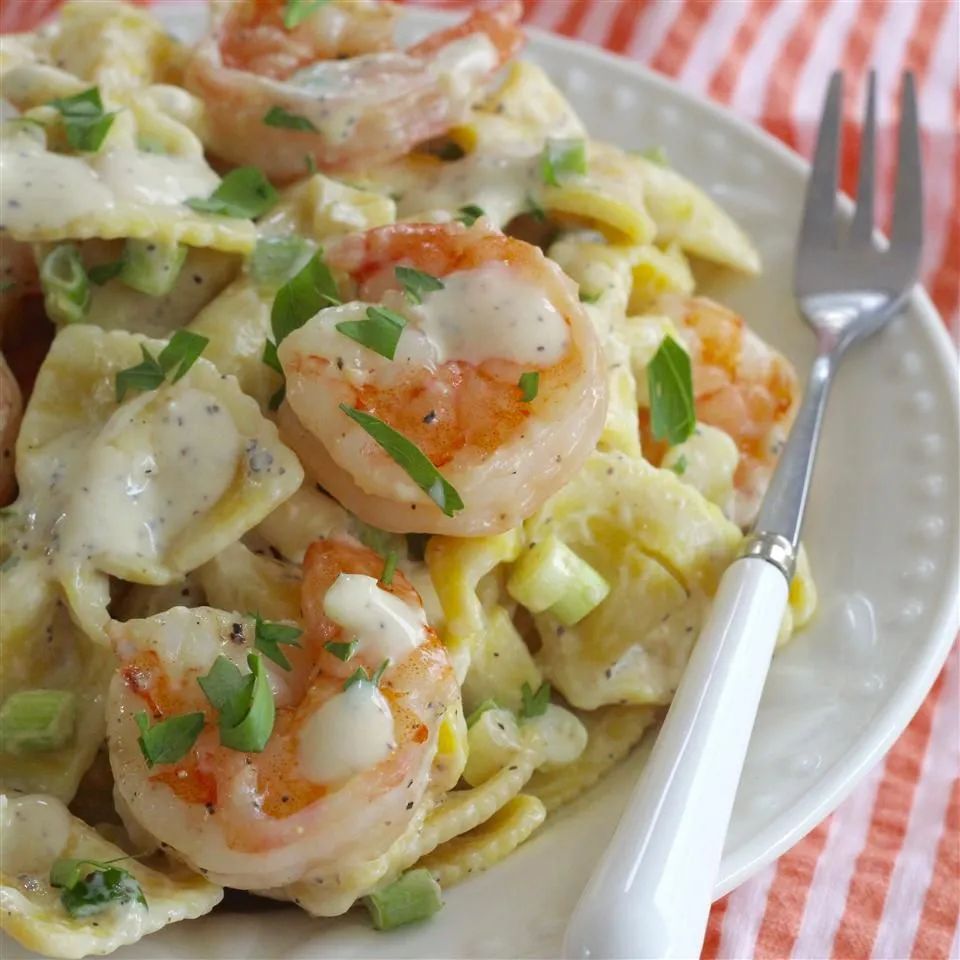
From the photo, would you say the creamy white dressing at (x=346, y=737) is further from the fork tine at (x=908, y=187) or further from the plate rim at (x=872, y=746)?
the fork tine at (x=908, y=187)

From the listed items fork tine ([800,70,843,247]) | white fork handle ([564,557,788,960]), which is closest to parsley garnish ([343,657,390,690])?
white fork handle ([564,557,788,960])

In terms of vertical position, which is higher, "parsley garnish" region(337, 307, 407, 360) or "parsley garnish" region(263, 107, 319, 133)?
"parsley garnish" region(337, 307, 407, 360)

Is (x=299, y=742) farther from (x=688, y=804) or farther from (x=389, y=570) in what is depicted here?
(x=688, y=804)

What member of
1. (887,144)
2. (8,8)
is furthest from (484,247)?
(8,8)

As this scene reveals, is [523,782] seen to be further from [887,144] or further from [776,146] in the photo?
→ [887,144]

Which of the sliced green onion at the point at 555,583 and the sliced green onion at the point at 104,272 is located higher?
the sliced green onion at the point at 104,272

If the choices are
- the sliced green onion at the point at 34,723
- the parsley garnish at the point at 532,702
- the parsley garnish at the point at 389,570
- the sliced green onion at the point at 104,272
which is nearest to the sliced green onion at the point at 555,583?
the parsley garnish at the point at 532,702

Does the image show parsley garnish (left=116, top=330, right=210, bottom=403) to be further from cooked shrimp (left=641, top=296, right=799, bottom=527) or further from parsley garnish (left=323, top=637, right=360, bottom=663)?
cooked shrimp (left=641, top=296, right=799, bottom=527)
